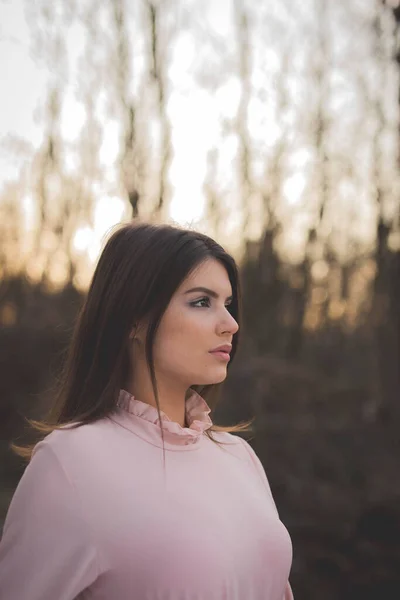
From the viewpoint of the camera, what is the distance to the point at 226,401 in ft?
26.9

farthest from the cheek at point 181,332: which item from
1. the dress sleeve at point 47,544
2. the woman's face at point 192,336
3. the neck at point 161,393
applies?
the dress sleeve at point 47,544

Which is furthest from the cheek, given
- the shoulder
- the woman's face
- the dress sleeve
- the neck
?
the dress sleeve

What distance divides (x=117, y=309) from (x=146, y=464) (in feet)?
1.32

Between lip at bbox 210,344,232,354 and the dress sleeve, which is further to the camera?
lip at bbox 210,344,232,354

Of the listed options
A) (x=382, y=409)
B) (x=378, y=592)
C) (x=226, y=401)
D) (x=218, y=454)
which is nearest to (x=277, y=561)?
(x=218, y=454)

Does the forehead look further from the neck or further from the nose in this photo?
the neck

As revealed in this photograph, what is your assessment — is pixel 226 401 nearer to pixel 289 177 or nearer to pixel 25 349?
pixel 25 349

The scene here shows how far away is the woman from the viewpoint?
143 centimetres

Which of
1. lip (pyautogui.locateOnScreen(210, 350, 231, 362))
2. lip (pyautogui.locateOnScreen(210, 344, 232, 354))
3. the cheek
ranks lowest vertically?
lip (pyautogui.locateOnScreen(210, 350, 231, 362))

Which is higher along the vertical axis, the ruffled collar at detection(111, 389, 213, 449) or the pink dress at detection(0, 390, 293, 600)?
the ruffled collar at detection(111, 389, 213, 449)

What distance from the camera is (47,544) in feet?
4.64

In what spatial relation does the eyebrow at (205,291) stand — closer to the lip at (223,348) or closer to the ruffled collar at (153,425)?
the lip at (223,348)

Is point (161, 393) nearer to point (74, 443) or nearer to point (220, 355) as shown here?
point (220, 355)

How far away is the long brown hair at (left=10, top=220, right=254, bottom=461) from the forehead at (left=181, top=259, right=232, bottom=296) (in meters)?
0.02
